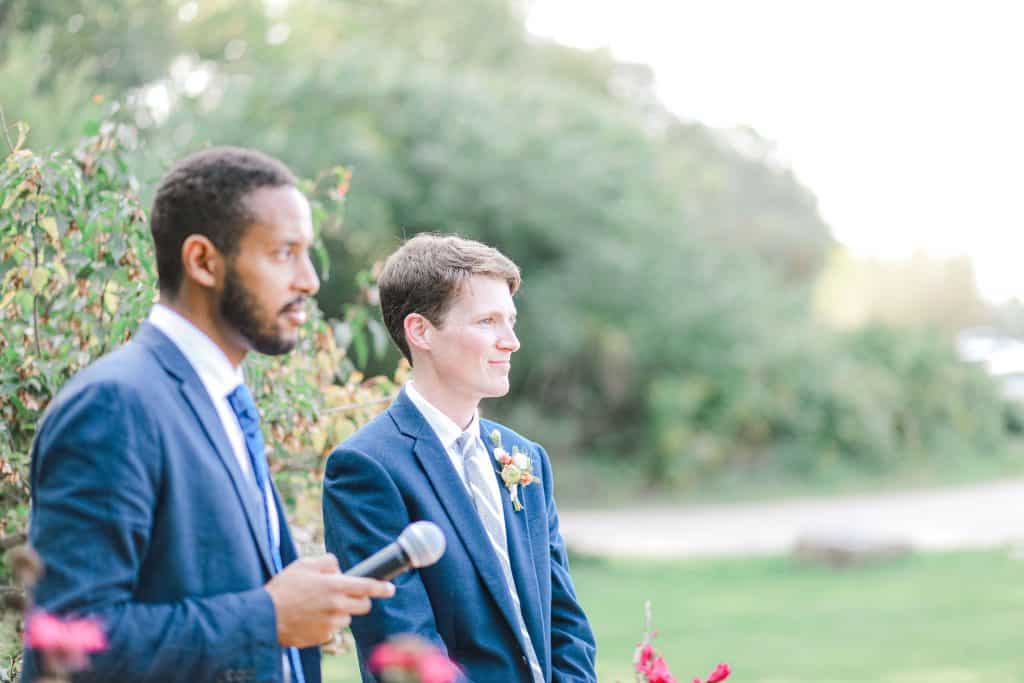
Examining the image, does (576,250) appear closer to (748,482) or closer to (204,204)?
(748,482)

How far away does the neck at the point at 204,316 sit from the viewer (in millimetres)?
2064

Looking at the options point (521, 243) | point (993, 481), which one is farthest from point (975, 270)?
point (521, 243)

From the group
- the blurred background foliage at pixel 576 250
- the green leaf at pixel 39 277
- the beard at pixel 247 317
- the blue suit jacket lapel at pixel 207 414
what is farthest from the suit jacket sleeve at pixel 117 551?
the blurred background foliage at pixel 576 250

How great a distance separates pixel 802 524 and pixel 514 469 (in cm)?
1385

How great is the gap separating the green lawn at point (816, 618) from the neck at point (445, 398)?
15.1 feet

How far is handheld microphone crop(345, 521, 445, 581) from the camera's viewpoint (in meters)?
1.96

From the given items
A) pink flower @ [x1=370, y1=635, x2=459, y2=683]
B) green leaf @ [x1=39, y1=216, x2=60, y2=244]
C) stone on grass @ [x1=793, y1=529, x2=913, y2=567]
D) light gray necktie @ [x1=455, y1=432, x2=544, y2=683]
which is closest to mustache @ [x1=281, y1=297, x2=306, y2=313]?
pink flower @ [x1=370, y1=635, x2=459, y2=683]

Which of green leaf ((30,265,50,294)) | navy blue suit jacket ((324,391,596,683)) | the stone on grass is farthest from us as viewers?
the stone on grass

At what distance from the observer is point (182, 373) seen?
2.01m

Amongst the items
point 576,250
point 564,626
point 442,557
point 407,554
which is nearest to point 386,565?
point 407,554

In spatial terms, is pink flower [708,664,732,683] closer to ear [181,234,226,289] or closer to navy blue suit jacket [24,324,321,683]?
navy blue suit jacket [24,324,321,683]

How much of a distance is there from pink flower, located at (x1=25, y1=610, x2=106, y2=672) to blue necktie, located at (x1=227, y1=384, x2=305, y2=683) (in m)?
0.41

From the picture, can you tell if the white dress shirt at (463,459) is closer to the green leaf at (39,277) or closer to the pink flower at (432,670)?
the pink flower at (432,670)

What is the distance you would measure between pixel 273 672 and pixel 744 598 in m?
9.81
